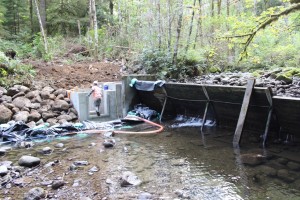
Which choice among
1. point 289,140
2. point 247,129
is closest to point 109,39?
point 247,129

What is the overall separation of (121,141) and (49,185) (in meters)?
3.45

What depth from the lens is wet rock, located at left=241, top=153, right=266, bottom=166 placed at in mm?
6379

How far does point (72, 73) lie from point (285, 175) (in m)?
10.8

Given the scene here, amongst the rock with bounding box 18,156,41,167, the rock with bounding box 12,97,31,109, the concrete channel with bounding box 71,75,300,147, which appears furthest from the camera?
the rock with bounding box 12,97,31,109

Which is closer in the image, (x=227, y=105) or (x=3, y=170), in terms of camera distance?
(x=3, y=170)

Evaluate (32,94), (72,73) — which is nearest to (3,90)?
(32,94)

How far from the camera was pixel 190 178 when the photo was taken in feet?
18.6

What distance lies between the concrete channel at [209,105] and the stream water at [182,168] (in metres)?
0.80

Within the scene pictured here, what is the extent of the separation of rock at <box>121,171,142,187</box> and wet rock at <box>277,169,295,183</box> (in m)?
2.77

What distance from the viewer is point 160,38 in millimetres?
14922

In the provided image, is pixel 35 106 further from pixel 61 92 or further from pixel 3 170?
pixel 3 170

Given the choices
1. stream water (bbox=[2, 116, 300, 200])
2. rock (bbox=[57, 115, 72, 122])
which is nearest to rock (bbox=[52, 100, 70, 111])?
rock (bbox=[57, 115, 72, 122])

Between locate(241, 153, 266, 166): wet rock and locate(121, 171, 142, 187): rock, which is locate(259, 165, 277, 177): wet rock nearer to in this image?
locate(241, 153, 266, 166): wet rock

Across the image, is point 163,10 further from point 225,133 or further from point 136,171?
point 136,171
